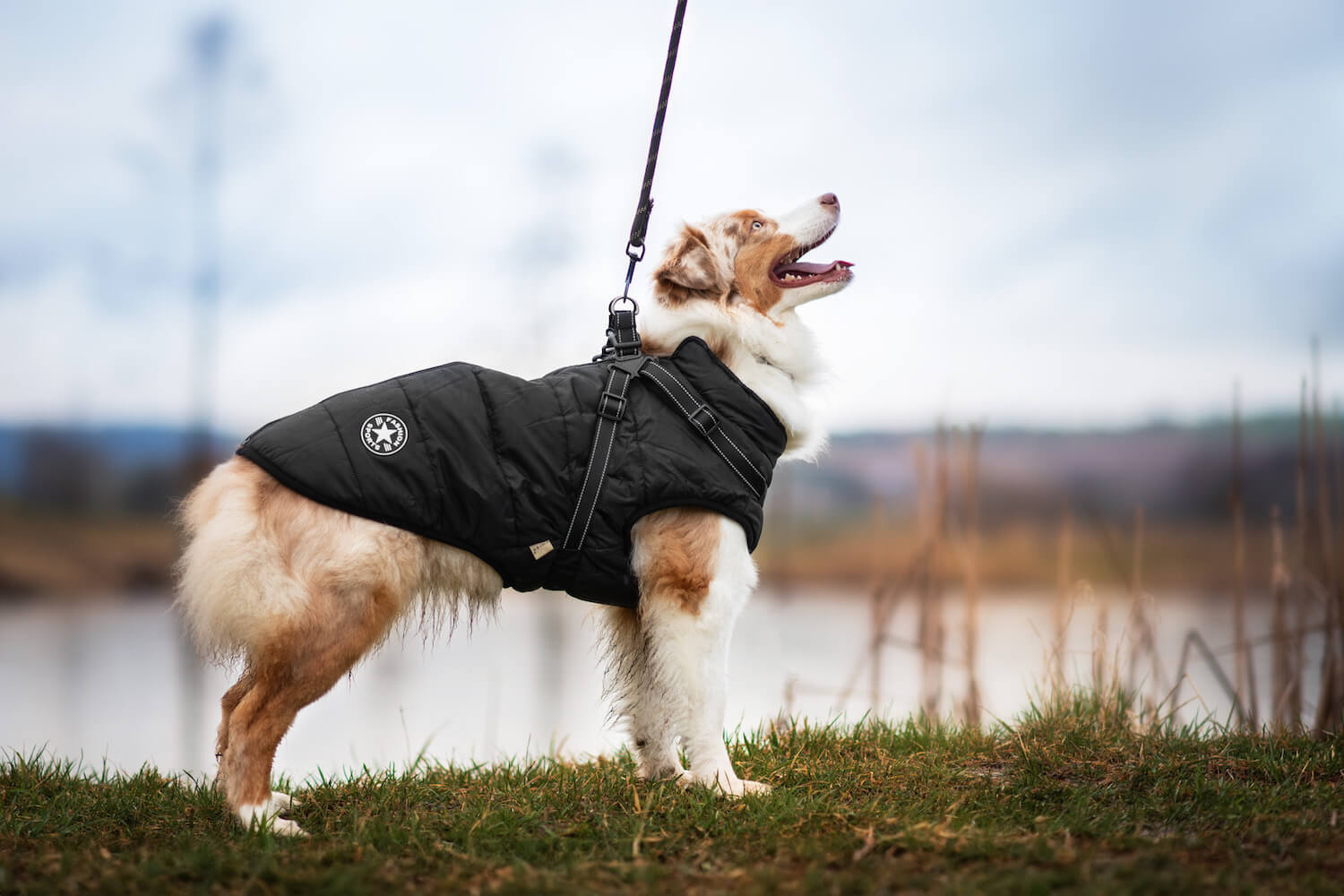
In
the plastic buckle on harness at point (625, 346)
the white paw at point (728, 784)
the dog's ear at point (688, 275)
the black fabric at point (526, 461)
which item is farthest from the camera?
the dog's ear at point (688, 275)

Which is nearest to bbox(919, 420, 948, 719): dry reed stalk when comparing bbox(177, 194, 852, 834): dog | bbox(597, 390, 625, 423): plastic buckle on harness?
bbox(177, 194, 852, 834): dog

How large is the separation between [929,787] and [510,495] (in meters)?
1.95

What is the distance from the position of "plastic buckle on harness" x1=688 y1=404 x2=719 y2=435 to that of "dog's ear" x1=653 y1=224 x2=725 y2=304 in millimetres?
599

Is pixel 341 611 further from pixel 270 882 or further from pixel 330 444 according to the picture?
pixel 270 882

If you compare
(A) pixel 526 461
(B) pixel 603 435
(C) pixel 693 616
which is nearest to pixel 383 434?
(A) pixel 526 461

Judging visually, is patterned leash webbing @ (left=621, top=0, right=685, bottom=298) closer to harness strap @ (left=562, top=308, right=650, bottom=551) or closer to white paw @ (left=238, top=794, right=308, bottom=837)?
harness strap @ (left=562, top=308, right=650, bottom=551)

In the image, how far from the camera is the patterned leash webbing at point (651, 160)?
3.94 metres

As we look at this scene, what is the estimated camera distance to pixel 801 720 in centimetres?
461

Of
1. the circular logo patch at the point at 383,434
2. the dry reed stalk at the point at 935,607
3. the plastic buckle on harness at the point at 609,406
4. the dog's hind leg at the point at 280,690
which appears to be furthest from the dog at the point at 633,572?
the dry reed stalk at the point at 935,607

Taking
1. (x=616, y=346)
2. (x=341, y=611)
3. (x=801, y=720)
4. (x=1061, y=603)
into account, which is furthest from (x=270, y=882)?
(x=1061, y=603)

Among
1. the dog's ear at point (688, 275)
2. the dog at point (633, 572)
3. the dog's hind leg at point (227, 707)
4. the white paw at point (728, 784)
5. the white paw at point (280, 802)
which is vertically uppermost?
the dog's ear at point (688, 275)

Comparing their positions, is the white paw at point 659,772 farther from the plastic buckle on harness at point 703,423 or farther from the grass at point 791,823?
the plastic buckle on harness at point 703,423

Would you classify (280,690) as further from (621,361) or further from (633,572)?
(621,361)

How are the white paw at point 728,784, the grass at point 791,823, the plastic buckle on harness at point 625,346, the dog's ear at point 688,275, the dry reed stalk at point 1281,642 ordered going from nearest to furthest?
the grass at point 791,823
the white paw at point 728,784
the plastic buckle on harness at point 625,346
the dog's ear at point 688,275
the dry reed stalk at point 1281,642
